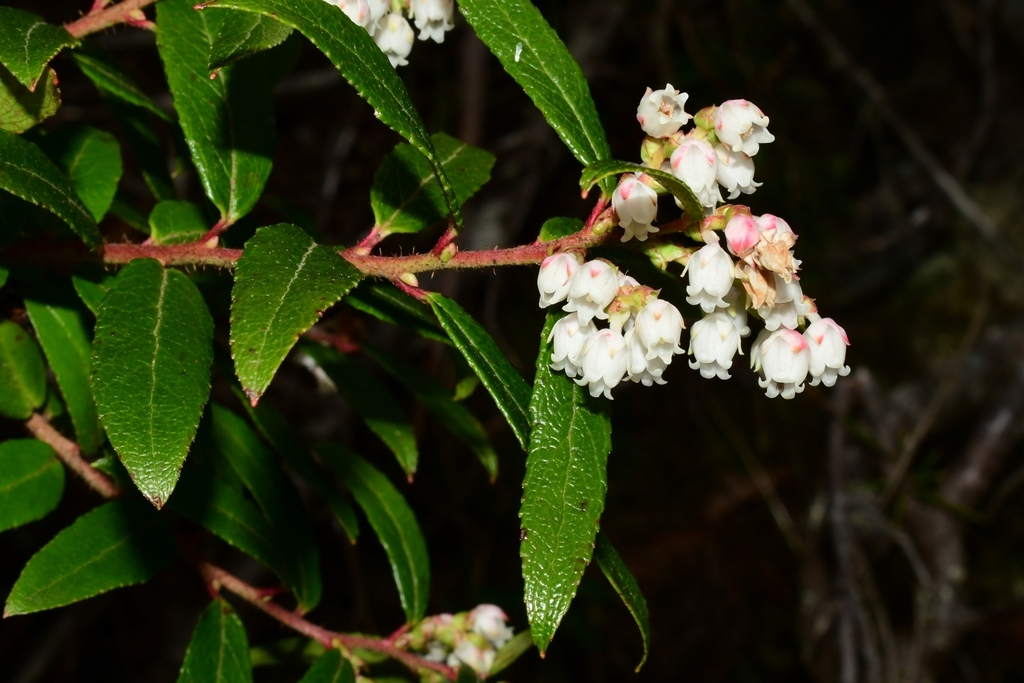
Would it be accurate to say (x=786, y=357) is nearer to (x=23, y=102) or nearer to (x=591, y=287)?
(x=591, y=287)

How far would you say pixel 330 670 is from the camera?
3.52 ft

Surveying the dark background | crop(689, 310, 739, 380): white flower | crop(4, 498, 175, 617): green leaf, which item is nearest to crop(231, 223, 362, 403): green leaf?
crop(689, 310, 739, 380): white flower

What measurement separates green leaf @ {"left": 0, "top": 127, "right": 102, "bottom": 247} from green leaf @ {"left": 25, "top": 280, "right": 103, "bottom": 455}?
0.62 feet

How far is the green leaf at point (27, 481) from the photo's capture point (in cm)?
100

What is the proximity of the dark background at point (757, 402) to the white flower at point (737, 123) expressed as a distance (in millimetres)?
1508

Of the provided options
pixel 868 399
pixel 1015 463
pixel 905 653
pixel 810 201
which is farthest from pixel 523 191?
pixel 1015 463

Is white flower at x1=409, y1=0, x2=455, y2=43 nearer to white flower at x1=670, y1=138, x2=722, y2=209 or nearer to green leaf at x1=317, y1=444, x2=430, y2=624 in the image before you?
white flower at x1=670, y1=138, x2=722, y2=209

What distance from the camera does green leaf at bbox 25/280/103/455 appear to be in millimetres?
987

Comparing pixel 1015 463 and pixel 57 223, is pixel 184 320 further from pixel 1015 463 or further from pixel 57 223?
pixel 1015 463

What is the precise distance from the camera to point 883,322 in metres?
3.73

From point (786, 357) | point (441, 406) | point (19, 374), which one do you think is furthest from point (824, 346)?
point (19, 374)

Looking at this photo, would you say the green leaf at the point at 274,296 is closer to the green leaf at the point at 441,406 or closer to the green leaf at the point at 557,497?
the green leaf at the point at 557,497

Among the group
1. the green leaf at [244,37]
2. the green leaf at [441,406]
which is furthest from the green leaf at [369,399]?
the green leaf at [244,37]

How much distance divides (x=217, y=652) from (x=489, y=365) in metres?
0.50
